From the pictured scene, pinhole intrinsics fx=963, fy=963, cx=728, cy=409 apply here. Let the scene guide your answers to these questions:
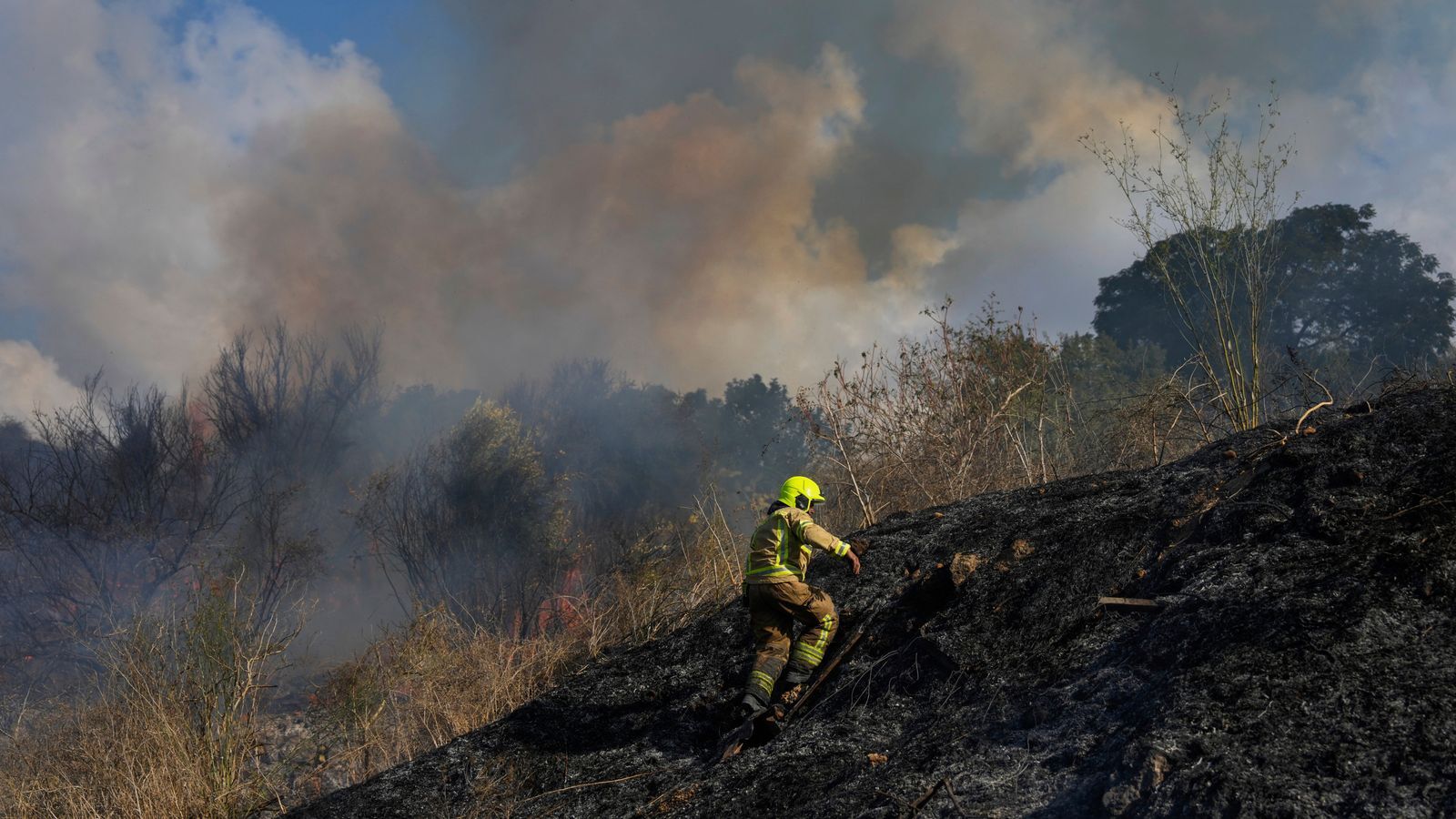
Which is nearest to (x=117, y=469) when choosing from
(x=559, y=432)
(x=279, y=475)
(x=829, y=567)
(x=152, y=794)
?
(x=279, y=475)

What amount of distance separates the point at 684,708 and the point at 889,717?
211 centimetres

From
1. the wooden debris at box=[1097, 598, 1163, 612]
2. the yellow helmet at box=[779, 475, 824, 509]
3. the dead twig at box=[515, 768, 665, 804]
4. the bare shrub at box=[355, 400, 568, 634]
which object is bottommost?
the dead twig at box=[515, 768, 665, 804]

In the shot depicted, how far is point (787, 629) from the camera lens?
727 cm

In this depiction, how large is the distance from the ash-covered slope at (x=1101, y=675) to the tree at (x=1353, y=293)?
2809 centimetres

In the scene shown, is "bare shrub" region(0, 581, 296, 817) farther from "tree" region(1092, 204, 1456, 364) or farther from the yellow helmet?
"tree" region(1092, 204, 1456, 364)

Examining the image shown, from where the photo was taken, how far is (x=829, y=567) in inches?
361

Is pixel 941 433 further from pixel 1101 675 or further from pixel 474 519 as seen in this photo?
pixel 474 519

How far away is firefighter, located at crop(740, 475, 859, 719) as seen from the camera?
7074mm

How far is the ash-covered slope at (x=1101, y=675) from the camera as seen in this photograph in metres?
4.20

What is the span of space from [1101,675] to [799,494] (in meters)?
2.55

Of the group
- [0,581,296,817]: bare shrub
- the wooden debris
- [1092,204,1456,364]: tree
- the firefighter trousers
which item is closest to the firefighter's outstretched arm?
the firefighter trousers

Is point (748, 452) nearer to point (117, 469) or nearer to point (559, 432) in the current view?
point (559, 432)

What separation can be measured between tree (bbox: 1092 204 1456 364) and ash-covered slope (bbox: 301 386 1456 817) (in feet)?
92.2

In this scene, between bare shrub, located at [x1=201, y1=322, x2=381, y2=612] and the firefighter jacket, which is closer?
the firefighter jacket
